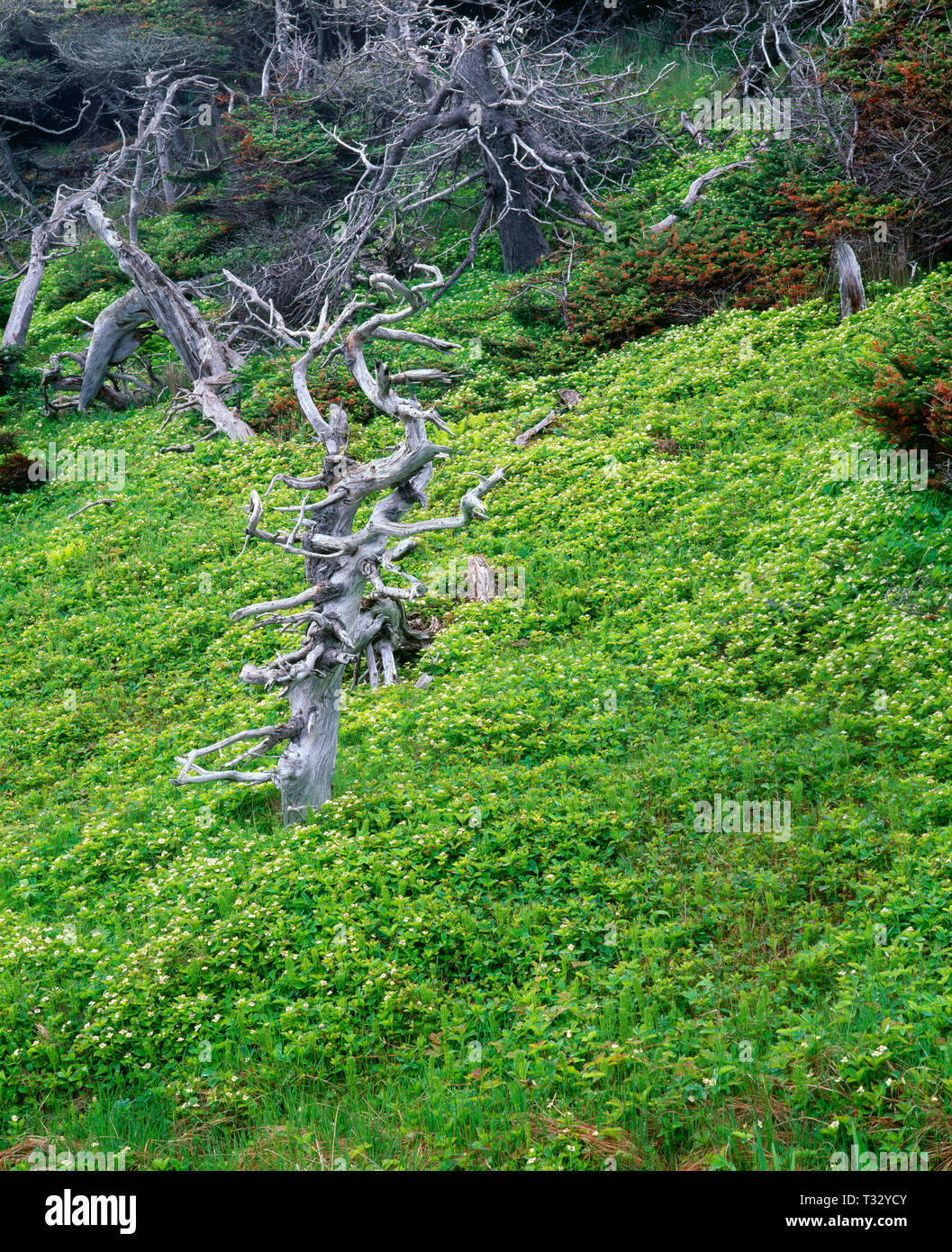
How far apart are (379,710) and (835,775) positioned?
13.9ft

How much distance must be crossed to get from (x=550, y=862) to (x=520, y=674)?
8.68 feet

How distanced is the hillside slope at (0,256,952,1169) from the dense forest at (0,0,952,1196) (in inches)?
1.5

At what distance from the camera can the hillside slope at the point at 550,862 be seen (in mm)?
4852

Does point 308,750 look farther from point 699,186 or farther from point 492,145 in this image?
point 492,145

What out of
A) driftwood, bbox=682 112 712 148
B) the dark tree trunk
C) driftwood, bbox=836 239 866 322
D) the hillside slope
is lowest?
the hillside slope

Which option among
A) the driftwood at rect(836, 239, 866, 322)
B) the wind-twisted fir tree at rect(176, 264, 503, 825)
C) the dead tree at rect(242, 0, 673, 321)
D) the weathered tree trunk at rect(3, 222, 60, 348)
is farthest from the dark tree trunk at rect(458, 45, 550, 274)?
the wind-twisted fir tree at rect(176, 264, 503, 825)

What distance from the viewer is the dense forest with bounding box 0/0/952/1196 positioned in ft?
17.0

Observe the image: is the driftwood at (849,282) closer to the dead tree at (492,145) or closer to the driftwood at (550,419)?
the driftwood at (550,419)

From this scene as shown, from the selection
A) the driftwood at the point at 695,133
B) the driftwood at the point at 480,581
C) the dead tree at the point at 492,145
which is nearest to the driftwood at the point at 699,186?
the dead tree at the point at 492,145

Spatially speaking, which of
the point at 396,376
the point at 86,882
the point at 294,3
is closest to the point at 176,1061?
the point at 86,882

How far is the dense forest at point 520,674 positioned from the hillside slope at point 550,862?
4 centimetres

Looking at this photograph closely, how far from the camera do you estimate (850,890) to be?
19.7 feet

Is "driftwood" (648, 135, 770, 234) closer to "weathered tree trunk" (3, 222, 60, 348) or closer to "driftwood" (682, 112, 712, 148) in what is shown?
"driftwood" (682, 112, 712, 148)

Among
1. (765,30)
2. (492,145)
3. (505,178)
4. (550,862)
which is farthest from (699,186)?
(550,862)
